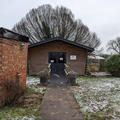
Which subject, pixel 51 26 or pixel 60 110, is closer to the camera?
pixel 60 110

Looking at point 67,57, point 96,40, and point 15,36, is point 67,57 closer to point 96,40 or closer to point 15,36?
point 15,36

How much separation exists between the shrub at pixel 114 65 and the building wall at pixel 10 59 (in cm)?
1021

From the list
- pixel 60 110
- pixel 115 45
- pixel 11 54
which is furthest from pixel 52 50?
pixel 115 45

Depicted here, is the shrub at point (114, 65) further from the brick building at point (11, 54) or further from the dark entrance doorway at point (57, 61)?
the brick building at point (11, 54)

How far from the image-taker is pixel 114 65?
44.5 ft

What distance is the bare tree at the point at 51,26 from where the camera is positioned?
20.9m

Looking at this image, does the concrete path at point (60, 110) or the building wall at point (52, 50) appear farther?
the building wall at point (52, 50)

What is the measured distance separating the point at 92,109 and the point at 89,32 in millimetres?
19412

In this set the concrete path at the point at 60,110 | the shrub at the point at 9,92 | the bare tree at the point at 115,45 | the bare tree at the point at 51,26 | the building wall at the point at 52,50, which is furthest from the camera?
the bare tree at the point at 115,45

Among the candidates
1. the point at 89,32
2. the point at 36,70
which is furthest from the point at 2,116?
the point at 89,32

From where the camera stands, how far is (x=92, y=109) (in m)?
4.57

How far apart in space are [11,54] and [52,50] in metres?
8.50

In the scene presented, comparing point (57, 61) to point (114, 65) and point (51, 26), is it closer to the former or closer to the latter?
point (114, 65)

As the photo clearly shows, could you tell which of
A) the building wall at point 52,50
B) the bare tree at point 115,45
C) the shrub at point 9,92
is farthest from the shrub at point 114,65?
the bare tree at point 115,45
